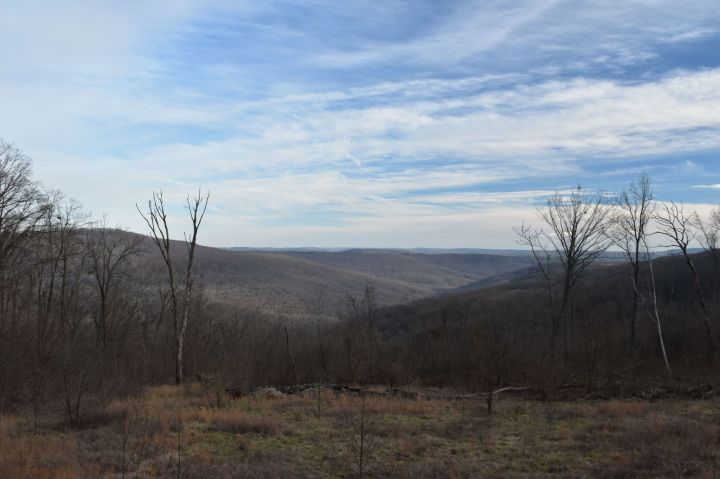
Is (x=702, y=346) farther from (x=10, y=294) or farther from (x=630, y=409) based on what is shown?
(x=10, y=294)

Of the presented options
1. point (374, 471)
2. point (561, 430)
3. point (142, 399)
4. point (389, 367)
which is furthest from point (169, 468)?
point (389, 367)

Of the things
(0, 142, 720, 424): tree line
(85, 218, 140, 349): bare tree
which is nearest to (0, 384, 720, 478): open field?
(0, 142, 720, 424): tree line

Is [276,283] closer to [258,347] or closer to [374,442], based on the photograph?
[258,347]

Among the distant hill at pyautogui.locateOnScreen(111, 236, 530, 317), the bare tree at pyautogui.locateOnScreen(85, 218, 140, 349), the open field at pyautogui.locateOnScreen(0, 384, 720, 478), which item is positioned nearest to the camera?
the open field at pyautogui.locateOnScreen(0, 384, 720, 478)

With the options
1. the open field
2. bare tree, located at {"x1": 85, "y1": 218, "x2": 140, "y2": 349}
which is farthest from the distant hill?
the open field

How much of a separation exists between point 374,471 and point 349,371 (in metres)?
18.9

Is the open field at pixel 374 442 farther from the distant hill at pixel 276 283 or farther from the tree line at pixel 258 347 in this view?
the distant hill at pixel 276 283

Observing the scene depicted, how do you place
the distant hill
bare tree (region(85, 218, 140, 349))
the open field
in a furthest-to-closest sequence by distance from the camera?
the distant hill < bare tree (region(85, 218, 140, 349)) < the open field

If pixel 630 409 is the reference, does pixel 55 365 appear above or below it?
above

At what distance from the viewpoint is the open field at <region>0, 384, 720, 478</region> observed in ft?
30.8

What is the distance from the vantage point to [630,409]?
16.6m

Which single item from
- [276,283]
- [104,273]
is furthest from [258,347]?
[276,283]

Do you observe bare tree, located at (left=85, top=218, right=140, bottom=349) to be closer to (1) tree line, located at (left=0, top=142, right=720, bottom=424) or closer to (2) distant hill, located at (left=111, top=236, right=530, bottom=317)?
(1) tree line, located at (left=0, top=142, right=720, bottom=424)

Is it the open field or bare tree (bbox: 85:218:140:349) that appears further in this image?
bare tree (bbox: 85:218:140:349)
